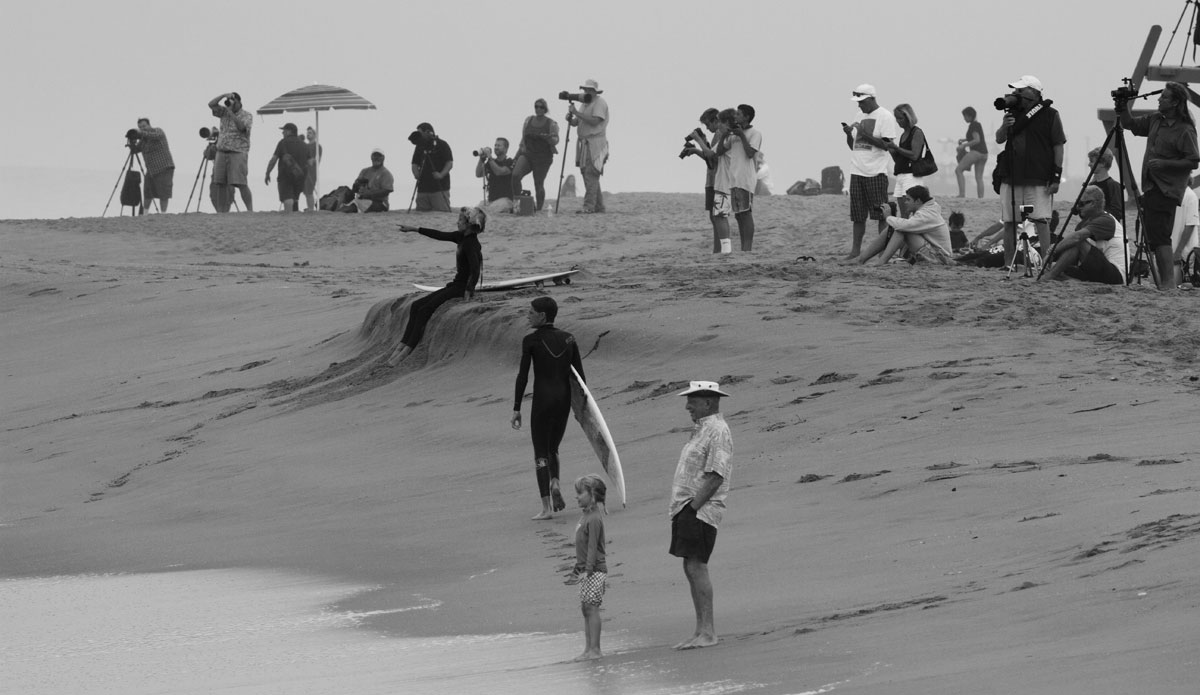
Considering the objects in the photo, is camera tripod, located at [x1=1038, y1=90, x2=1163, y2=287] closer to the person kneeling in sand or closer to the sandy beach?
the sandy beach

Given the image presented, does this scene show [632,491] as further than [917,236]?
No

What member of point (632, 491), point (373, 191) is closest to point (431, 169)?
point (373, 191)

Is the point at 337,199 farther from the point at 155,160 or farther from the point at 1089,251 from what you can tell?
the point at 1089,251

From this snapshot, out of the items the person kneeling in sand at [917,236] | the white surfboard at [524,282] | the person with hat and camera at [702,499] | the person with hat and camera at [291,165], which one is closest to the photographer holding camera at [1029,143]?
the person kneeling in sand at [917,236]

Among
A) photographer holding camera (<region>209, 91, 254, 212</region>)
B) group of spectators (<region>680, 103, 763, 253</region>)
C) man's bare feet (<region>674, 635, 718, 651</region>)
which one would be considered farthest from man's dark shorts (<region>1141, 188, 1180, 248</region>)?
photographer holding camera (<region>209, 91, 254, 212</region>)

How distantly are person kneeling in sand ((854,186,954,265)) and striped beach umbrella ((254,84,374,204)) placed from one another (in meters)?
15.1

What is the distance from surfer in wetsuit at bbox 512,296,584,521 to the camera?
11141mm

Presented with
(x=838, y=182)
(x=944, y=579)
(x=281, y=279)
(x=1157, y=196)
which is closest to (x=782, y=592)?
(x=944, y=579)

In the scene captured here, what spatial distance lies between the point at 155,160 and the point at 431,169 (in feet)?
17.3

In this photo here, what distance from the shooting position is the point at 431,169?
95.5 ft

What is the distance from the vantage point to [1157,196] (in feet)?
51.2

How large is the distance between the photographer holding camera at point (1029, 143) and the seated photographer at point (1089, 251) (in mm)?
406

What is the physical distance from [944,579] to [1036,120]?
837 cm

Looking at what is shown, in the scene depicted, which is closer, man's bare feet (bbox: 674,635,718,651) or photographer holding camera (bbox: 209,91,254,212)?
man's bare feet (bbox: 674,635,718,651)
